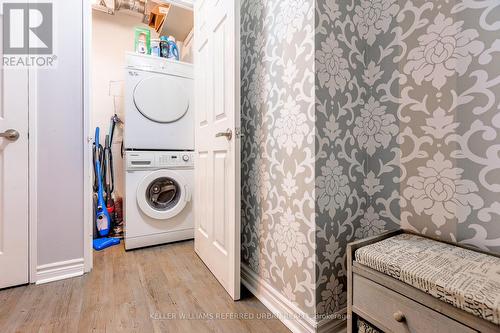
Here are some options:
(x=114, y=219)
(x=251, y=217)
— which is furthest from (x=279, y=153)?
(x=114, y=219)

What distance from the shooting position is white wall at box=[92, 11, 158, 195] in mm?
2615

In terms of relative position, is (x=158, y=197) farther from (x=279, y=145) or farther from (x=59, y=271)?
(x=279, y=145)

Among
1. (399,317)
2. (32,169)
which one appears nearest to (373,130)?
(399,317)

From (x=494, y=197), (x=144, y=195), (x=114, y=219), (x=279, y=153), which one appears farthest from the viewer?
(x=114, y=219)

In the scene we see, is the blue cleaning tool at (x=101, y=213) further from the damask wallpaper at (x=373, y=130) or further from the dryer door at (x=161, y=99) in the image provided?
the damask wallpaper at (x=373, y=130)

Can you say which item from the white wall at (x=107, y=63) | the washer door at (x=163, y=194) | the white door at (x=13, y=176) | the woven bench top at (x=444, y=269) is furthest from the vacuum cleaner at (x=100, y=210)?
the woven bench top at (x=444, y=269)

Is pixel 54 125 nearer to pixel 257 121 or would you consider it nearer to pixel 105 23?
pixel 257 121

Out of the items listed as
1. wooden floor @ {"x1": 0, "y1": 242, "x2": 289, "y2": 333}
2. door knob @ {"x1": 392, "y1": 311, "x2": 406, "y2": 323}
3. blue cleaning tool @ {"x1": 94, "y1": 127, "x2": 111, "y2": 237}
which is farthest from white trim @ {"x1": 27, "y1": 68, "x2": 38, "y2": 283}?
door knob @ {"x1": 392, "y1": 311, "x2": 406, "y2": 323}

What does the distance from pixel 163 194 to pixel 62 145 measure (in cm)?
88

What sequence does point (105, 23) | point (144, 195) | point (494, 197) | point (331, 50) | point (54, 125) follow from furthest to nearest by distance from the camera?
point (105, 23)
point (144, 195)
point (54, 125)
point (331, 50)
point (494, 197)

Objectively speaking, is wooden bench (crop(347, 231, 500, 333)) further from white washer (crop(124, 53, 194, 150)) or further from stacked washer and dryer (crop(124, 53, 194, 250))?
white washer (crop(124, 53, 194, 150))

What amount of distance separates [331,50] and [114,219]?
2464 mm

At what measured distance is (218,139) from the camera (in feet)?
4.72

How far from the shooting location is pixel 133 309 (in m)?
1.21
